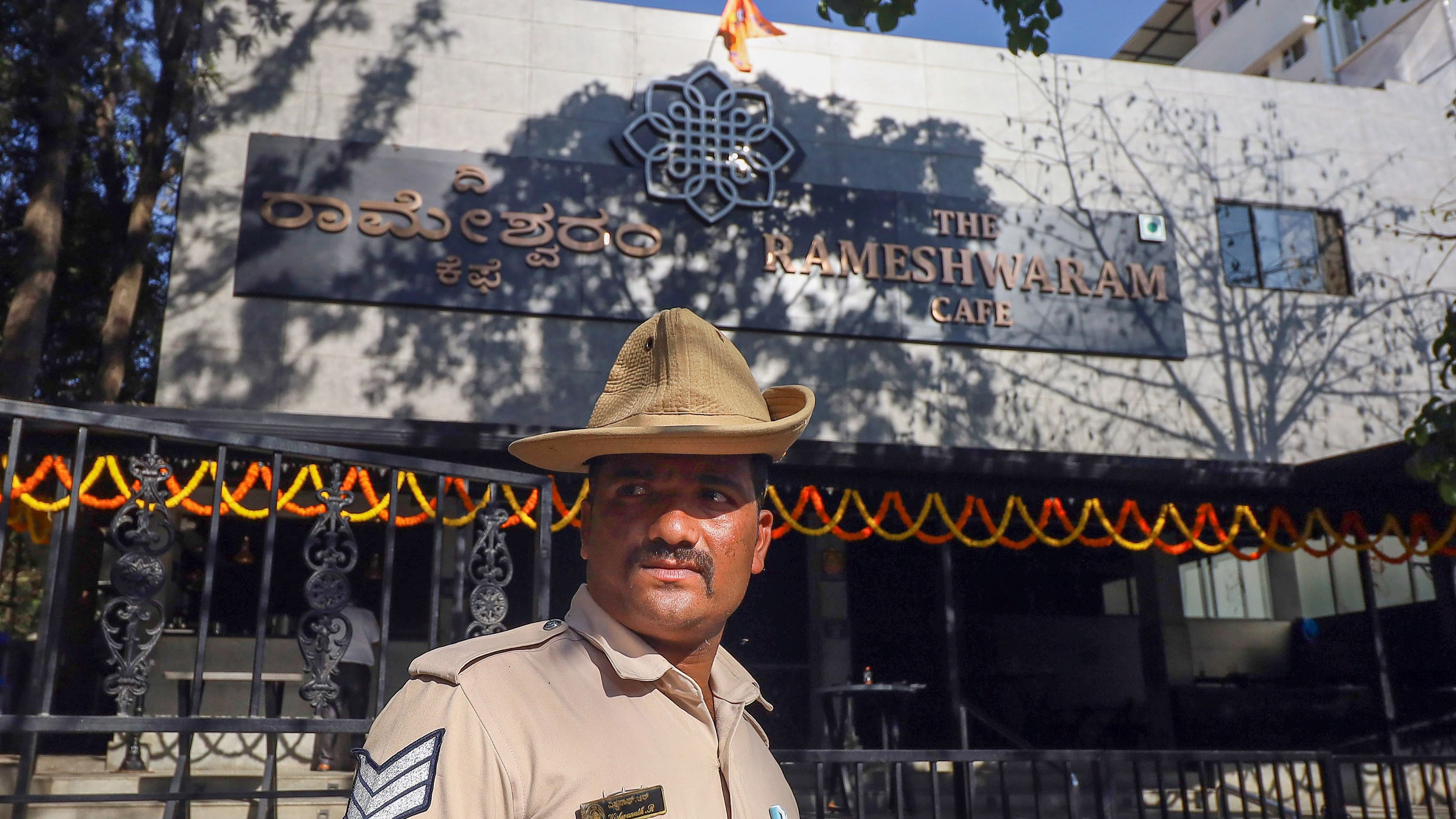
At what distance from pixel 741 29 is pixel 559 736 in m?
11.0

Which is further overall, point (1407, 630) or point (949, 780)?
point (1407, 630)

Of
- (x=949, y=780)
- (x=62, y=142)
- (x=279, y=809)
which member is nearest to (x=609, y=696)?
(x=279, y=809)

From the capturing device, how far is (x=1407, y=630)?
12883 mm

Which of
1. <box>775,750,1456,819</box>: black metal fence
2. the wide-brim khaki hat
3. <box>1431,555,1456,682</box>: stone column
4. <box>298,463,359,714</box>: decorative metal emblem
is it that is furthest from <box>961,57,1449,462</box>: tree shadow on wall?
the wide-brim khaki hat

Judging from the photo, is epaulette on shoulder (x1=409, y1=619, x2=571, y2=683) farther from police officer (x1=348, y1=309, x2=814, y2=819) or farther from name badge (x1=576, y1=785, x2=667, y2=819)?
name badge (x1=576, y1=785, x2=667, y2=819)

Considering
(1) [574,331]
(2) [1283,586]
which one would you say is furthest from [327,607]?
(2) [1283,586]

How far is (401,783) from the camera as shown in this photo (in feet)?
4.49

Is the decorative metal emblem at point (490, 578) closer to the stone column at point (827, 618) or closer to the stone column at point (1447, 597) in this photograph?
the stone column at point (827, 618)

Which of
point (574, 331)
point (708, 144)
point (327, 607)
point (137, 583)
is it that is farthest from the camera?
point (708, 144)

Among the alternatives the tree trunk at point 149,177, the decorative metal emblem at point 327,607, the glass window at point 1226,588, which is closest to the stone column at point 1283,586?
the glass window at point 1226,588

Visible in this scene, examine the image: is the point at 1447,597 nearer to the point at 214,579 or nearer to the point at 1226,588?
the point at 1226,588

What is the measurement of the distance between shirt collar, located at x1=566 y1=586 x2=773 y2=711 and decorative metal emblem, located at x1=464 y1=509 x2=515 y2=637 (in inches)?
121

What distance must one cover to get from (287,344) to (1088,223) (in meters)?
8.46

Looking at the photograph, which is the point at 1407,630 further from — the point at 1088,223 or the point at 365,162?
the point at 365,162
